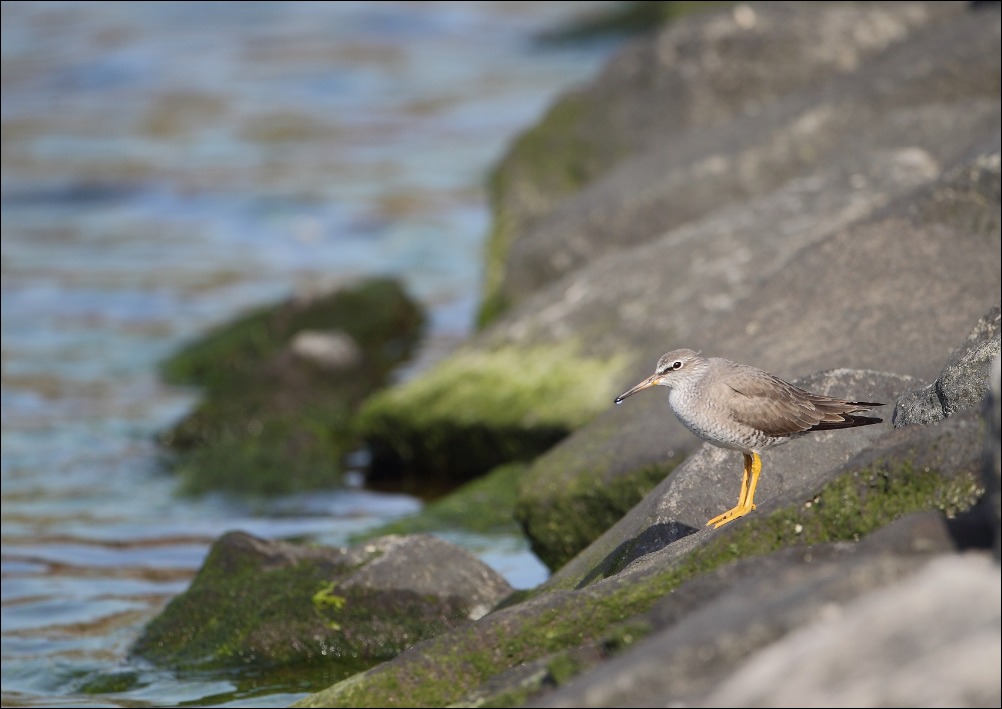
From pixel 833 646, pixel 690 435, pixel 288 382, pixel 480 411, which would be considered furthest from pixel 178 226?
pixel 833 646

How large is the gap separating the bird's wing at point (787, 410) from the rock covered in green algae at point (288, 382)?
466cm

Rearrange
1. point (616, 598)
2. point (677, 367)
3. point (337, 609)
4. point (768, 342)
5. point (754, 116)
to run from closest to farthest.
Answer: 1. point (616, 598)
2. point (677, 367)
3. point (337, 609)
4. point (768, 342)
5. point (754, 116)

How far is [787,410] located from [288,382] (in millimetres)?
6179

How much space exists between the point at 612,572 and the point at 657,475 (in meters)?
1.35

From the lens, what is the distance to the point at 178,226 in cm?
1636

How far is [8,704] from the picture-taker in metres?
6.41

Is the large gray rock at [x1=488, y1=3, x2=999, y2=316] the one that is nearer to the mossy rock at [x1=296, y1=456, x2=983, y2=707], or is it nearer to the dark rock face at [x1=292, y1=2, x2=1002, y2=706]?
the dark rock face at [x1=292, y1=2, x2=1002, y2=706]

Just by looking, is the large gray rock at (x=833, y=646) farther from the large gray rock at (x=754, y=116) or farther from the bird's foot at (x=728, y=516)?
the large gray rock at (x=754, y=116)

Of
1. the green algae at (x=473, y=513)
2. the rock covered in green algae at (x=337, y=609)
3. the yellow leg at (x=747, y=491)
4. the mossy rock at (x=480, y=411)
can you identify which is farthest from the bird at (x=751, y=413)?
the mossy rock at (x=480, y=411)

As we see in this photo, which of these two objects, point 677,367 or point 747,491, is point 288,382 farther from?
point 747,491

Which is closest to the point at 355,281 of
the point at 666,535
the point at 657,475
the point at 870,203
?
the point at 870,203

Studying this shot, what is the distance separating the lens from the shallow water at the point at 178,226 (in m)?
8.00

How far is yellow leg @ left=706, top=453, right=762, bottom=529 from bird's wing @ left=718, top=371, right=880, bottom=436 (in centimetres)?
22

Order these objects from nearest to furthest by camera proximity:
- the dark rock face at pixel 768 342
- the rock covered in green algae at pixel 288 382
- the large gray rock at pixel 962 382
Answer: the dark rock face at pixel 768 342 < the large gray rock at pixel 962 382 < the rock covered in green algae at pixel 288 382
